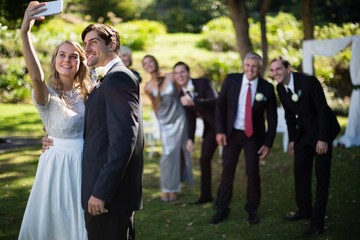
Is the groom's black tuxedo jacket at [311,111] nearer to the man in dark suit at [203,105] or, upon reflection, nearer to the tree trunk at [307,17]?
the man in dark suit at [203,105]

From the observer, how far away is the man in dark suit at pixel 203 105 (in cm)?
710

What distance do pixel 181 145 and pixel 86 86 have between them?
369cm

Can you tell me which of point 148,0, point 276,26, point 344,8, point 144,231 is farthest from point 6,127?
point 148,0

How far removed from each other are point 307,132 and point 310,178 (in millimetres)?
660

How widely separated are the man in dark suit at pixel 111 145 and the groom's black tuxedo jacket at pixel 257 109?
3005 mm

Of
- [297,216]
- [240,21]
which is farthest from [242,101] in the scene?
[240,21]

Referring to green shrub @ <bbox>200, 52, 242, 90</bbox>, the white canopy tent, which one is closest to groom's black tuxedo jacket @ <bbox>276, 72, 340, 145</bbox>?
the white canopy tent

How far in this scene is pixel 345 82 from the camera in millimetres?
17500

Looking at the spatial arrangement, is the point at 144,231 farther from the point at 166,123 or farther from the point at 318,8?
the point at 318,8

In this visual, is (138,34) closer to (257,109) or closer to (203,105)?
(203,105)

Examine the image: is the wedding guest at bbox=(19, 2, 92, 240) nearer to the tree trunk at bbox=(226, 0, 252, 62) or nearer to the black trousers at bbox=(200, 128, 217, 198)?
the black trousers at bbox=(200, 128, 217, 198)

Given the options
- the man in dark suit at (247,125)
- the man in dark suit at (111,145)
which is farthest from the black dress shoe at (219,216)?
the man in dark suit at (111,145)

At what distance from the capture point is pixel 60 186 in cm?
406

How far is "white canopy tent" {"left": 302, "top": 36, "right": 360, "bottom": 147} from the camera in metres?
10.1
